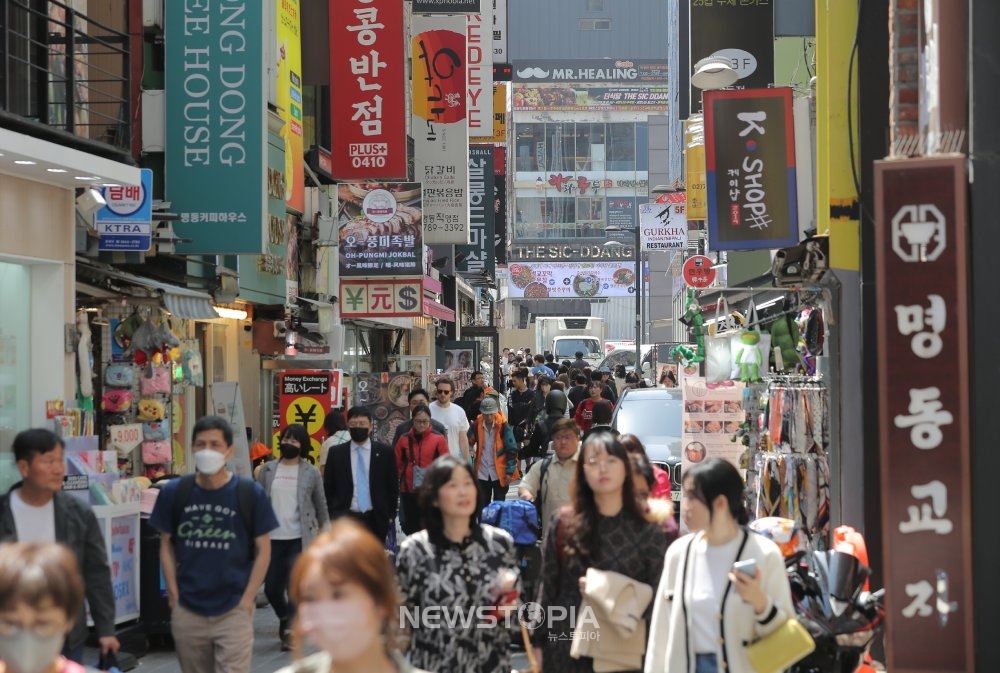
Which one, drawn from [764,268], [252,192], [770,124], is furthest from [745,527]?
A: [764,268]

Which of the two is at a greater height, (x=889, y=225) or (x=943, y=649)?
(x=889, y=225)

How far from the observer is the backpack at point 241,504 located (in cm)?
738

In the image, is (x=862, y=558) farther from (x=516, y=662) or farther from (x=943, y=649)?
(x=516, y=662)

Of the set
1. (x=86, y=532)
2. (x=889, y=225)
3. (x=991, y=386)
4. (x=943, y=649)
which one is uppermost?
(x=889, y=225)

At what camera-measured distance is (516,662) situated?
10414 millimetres

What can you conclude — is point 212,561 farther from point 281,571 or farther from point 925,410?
point 281,571

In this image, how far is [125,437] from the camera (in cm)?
1394

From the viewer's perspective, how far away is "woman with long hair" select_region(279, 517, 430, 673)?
11.7ft

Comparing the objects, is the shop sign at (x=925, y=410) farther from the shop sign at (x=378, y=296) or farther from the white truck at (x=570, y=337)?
the white truck at (x=570, y=337)

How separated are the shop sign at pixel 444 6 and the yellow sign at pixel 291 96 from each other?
829 centimetres

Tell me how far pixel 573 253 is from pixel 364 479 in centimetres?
6461

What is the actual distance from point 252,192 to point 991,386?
9754mm

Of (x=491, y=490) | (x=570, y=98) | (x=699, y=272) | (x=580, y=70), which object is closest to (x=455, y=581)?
(x=491, y=490)

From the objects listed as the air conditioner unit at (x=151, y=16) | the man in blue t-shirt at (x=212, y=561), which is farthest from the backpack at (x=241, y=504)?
the air conditioner unit at (x=151, y=16)
